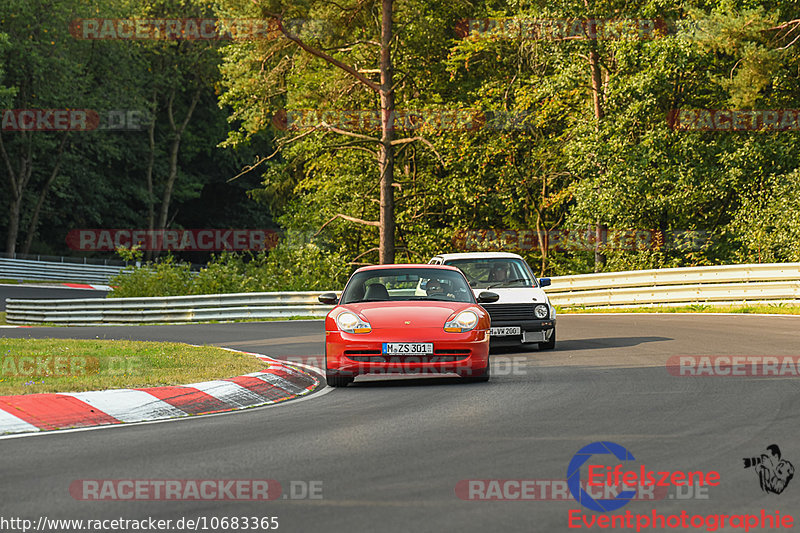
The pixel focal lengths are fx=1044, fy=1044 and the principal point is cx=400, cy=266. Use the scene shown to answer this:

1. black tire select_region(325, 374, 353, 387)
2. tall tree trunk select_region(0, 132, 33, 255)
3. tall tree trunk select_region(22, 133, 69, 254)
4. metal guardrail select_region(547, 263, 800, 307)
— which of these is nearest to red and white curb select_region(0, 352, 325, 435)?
black tire select_region(325, 374, 353, 387)

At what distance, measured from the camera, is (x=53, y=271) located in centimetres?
5619

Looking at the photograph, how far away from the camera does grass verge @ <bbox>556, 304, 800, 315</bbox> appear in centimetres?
2400

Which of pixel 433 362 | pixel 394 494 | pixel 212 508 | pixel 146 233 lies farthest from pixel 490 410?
pixel 146 233

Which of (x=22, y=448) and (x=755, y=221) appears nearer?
(x=22, y=448)

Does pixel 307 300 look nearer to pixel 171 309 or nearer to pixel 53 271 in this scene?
pixel 171 309

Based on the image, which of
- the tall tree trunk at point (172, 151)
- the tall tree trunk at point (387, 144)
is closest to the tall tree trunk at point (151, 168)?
the tall tree trunk at point (172, 151)

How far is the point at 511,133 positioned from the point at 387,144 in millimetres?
6910

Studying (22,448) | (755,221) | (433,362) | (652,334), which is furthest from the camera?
(755,221)

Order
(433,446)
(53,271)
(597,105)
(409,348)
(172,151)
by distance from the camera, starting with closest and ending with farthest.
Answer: (433,446), (409,348), (597,105), (53,271), (172,151)

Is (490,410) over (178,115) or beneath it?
beneath

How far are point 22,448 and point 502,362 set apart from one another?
326 inches

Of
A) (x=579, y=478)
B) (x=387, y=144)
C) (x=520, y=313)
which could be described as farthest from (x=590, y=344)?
(x=387, y=144)

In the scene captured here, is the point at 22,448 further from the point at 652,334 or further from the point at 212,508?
the point at 652,334

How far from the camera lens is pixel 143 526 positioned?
5375 millimetres
